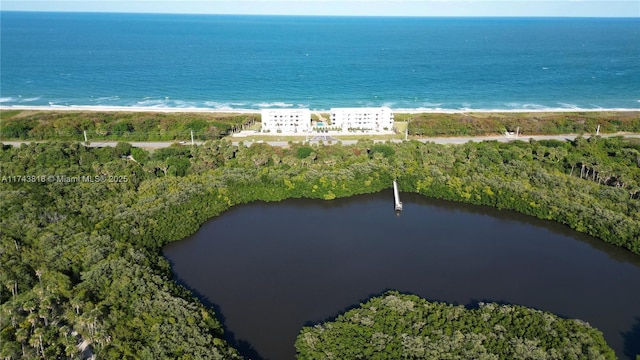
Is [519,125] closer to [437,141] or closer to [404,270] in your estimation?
[437,141]

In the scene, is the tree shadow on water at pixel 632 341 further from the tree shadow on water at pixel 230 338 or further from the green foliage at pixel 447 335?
the tree shadow on water at pixel 230 338

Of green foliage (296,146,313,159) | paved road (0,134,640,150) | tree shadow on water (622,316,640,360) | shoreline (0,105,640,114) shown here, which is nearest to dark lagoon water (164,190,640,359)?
tree shadow on water (622,316,640,360)

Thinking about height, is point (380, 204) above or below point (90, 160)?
below

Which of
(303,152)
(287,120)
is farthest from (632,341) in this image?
(287,120)

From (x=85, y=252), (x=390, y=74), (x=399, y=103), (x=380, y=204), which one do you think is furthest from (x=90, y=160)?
(x=390, y=74)

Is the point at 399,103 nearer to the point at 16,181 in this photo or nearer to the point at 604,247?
the point at 604,247

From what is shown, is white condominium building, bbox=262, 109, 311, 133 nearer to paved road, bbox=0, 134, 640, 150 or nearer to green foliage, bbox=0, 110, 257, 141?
green foliage, bbox=0, 110, 257, 141
